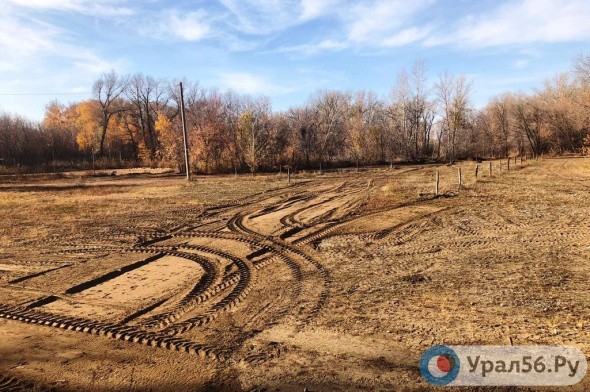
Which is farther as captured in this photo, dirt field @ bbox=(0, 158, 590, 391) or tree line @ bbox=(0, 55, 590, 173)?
tree line @ bbox=(0, 55, 590, 173)

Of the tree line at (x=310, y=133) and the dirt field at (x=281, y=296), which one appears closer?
the dirt field at (x=281, y=296)

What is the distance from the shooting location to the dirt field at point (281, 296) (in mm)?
4566

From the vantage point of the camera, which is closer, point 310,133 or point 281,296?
point 281,296

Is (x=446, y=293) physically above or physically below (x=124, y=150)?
below

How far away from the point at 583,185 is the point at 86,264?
22455 millimetres

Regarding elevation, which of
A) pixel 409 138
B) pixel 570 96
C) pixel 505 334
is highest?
pixel 570 96

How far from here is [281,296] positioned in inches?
264

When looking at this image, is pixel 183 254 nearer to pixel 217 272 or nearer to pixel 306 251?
pixel 217 272

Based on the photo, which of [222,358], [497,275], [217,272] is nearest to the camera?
[222,358]

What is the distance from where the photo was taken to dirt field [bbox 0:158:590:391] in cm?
457

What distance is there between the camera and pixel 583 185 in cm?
1958

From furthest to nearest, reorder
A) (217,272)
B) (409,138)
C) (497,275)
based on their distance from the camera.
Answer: (409,138) < (217,272) < (497,275)

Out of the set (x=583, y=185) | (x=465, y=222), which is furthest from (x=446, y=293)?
(x=583, y=185)

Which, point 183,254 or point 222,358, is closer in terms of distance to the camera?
point 222,358
